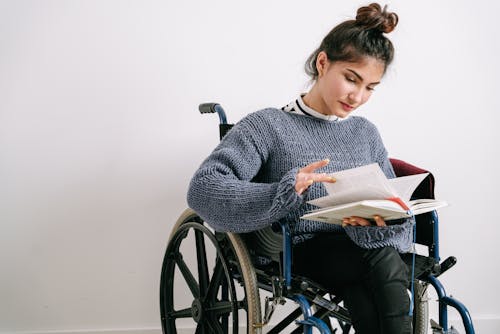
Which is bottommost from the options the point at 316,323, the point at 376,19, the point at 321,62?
the point at 316,323

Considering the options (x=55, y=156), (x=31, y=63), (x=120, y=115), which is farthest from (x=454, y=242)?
(x=31, y=63)

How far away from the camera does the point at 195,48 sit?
1.98 meters

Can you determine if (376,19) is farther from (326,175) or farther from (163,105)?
(163,105)

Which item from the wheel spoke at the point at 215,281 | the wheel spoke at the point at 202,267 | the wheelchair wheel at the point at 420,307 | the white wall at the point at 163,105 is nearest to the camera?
the wheelchair wheel at the point at 420,307

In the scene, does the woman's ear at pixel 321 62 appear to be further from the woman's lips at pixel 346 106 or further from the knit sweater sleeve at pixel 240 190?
the knit sweater sleeve at pixel 240 190

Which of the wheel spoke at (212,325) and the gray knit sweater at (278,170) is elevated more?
the gray knit sweater at (278,170)

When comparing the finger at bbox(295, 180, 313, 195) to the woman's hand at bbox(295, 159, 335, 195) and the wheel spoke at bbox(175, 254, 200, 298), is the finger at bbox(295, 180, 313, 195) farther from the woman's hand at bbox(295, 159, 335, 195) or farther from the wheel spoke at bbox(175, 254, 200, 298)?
the wheel spoke at bbox(175, 254, 200, 298)

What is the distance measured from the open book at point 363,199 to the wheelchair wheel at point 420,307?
270mm

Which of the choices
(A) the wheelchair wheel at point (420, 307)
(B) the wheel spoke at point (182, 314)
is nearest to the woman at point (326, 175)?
(A) the wheelchair wheel at point (420, 307)

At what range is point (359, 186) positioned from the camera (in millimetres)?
1040

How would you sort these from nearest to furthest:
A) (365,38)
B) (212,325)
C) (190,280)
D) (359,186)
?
1. (359,186)
2. (365,38)
3. (212,325)
4. (190,280)

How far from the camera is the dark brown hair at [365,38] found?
136cm

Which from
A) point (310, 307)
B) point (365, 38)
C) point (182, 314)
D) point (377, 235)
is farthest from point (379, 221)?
point (182, 314)

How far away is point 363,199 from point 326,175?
0.10m
